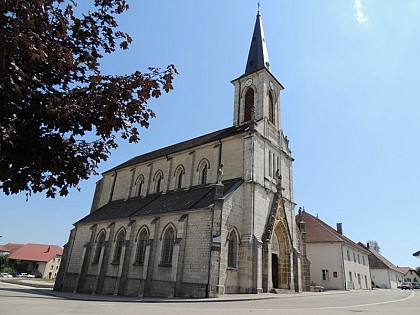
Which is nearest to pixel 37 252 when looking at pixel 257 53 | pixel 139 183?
pixel 139 183

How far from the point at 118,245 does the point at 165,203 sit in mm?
5741

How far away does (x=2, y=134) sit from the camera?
448 centimetres

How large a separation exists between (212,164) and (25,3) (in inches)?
878

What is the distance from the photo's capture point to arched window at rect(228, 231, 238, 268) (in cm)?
2006

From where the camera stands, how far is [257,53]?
104ft

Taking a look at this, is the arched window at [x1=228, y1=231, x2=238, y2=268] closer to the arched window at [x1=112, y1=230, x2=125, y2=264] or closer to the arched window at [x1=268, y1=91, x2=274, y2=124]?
the arched window at [x1=112, y1=230, x2=125, y2=264]

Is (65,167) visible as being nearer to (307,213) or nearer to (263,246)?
(263,246)

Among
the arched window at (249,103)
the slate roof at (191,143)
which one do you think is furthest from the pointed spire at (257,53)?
the slate roof at (191,143)

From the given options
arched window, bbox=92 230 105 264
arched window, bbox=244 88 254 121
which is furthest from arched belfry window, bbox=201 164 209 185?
arched window, bbox=92 230 105 264

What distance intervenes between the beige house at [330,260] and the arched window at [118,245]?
1813 cm

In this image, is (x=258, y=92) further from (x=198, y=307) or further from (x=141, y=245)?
(x=198, y=307)

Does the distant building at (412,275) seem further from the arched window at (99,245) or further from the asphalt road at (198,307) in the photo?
the arched window at (99,245)

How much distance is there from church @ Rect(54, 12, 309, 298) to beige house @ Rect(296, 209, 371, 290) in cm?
926

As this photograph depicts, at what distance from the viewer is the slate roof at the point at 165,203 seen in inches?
849
